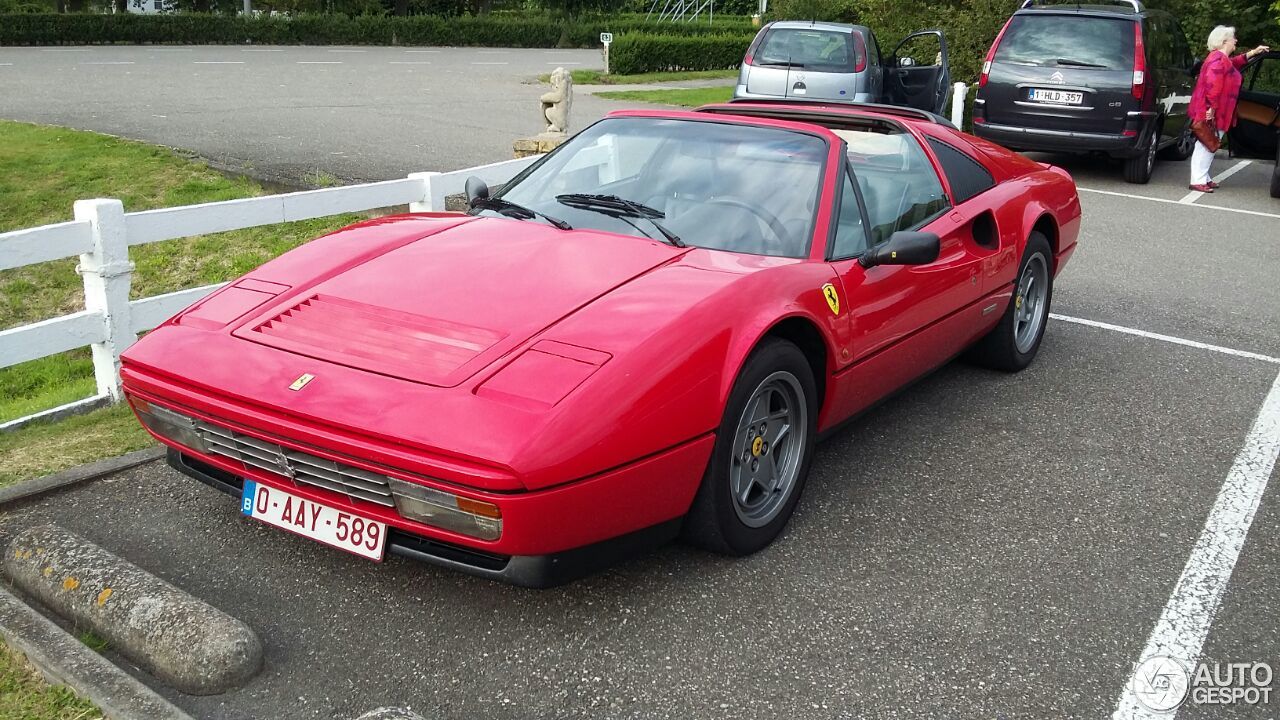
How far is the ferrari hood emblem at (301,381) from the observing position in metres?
3.00

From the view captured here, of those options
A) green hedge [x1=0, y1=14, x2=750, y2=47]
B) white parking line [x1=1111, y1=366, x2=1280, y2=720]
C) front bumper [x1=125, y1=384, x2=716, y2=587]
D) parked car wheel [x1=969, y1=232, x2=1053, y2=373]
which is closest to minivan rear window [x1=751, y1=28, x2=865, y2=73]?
parked car wheel [x1=969, y1=232, x2=1053, y2=373]

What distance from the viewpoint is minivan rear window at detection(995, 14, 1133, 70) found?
11.6 meters

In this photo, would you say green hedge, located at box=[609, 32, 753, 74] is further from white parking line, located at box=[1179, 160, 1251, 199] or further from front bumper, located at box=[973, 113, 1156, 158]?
front bumper, located at box=[973, 113, 1156, 158]

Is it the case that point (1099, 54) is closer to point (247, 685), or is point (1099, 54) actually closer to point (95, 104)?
point (247, 685)

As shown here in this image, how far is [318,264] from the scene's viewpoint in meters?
3.79

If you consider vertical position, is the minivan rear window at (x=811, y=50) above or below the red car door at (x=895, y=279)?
above

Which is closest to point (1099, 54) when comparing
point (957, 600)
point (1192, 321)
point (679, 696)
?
point (1192, 321)

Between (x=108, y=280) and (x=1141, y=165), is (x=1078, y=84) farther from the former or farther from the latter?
(x=108, y=280)

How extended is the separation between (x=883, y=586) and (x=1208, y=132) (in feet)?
33.6

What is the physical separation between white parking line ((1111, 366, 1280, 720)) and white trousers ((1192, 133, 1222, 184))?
7.86 m

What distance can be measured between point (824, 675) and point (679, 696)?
1.33 ft

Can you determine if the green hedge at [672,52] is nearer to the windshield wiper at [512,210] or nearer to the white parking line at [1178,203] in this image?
the white parking line at [1178,203]

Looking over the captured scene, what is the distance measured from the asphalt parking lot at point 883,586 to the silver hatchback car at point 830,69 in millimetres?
9040

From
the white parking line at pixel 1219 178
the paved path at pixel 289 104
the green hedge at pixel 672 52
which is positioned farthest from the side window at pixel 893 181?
the green hedge at pixel 672 52
